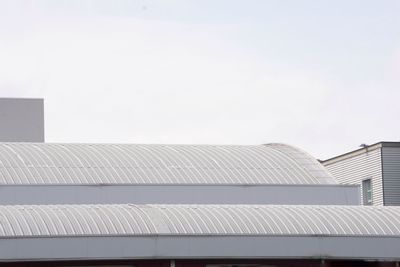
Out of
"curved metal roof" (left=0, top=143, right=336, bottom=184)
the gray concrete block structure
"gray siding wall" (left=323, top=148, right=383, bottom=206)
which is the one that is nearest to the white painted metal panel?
"curved metal roof" (left=0, top=143, right=336, bottom=184)

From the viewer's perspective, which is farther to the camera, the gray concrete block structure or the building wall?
the gray concrete block structure

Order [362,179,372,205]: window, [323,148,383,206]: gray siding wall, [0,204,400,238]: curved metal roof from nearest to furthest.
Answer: [0,204,400,238]: curved metal roof < [323,148,383,206]: gray siding wall < [362,179,372,205]: window

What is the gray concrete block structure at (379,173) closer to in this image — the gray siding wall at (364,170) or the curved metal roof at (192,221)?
the gray siding wall at (364,170)

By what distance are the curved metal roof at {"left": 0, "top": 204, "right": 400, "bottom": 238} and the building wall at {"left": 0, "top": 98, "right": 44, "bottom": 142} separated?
48.5 feet

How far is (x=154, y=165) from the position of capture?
44.8 meters

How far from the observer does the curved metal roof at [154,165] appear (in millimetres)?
42719

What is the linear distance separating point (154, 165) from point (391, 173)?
18.8 meters

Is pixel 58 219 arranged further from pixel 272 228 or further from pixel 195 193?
pixel 195 193

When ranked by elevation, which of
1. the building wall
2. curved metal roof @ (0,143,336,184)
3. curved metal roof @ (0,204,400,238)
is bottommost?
curved metal roof @ (0,204,400,238)

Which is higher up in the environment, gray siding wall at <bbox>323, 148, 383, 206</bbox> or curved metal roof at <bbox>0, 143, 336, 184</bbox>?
curved metal roof at <bbox>0, 143, 336, 184</bbox>

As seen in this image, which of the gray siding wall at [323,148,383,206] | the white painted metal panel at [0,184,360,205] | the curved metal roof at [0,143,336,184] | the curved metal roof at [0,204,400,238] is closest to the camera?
the curved metal roof at [0,204,400,238]

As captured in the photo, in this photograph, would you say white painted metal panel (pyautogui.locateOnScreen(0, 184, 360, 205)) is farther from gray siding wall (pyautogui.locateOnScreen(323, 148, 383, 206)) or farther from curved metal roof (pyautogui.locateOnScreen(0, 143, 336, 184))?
gray siding wall (pyautogui.locateOnScreen(323, 148, 383, 206))

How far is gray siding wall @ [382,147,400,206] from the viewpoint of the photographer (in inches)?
2368

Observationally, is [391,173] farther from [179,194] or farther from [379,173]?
[179,194]
